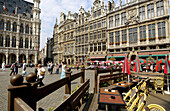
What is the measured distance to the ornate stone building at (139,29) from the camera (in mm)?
20906

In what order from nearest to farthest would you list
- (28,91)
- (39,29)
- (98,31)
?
(28,91) < (98,31) < (39,29)

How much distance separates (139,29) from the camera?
2391cm

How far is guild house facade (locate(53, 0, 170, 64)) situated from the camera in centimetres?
2133

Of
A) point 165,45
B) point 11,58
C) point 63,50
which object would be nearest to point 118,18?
point 165,45

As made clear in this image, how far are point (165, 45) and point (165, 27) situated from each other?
3862 mm

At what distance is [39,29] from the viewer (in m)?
47.2

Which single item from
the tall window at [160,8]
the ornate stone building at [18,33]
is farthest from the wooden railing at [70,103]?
the ornate stone building at [18,33]

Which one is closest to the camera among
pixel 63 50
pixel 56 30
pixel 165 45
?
pixel 165 45

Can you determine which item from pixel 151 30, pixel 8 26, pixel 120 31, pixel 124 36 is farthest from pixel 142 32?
pixel 8 26

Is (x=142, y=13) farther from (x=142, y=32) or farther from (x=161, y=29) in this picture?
(x=161, y=29)

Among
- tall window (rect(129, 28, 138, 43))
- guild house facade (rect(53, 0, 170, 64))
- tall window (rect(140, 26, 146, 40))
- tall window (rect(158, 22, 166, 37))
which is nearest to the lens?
tall window (rect(158, 22, 166, 37))

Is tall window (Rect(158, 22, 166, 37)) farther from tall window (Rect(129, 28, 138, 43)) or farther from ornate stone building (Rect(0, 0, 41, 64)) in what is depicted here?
ornate stone building (Rect(0, 0, 41, 64))

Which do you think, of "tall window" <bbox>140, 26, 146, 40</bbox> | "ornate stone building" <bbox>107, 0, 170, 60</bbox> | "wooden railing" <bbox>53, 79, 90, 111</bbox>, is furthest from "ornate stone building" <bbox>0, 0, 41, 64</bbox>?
"wooden railing" <bbox>53, 79, 90, 111</bbox>

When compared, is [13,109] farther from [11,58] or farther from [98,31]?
[11,58]
